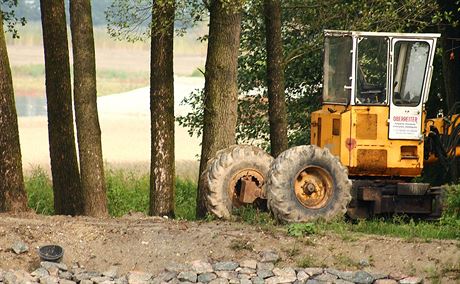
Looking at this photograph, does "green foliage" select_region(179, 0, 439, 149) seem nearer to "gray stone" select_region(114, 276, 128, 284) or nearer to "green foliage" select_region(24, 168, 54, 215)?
"green foliage" select_region(24, 168, 54, 215)

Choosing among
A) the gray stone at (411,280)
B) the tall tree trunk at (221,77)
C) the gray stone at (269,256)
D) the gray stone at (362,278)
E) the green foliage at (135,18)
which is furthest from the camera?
the green foliage at (135,18)

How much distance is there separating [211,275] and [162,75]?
8.22 m

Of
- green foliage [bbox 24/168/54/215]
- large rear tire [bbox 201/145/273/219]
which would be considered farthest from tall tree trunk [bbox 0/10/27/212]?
green foliage [bbox 24/168/54/215]

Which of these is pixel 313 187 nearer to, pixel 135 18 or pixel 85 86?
pixel 135 18

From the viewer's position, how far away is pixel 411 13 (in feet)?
98.2

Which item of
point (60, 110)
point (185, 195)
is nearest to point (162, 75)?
point (60, 110)

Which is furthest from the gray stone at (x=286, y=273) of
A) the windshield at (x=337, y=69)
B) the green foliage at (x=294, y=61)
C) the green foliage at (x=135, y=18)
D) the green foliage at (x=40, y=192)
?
the green foliage at (x=40, y=192)

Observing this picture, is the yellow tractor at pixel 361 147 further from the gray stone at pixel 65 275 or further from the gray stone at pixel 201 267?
the gray stone at pixel 65 275

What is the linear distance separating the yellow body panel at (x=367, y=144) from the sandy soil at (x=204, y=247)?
272 cm

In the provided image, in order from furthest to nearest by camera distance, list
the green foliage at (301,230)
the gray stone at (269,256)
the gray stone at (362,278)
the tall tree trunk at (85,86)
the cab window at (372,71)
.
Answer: the tall tree trunk at (85,86)
the cab window at (372,71)
the green foliage at (301,230)
the gray stone at (269,256)
the gray stone at (362,278)

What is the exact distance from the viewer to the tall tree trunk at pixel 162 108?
25781 millimetres

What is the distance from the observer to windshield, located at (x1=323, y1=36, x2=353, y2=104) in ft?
71.5

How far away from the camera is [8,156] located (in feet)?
78.8

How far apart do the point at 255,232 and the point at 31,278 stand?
3.44 meters
